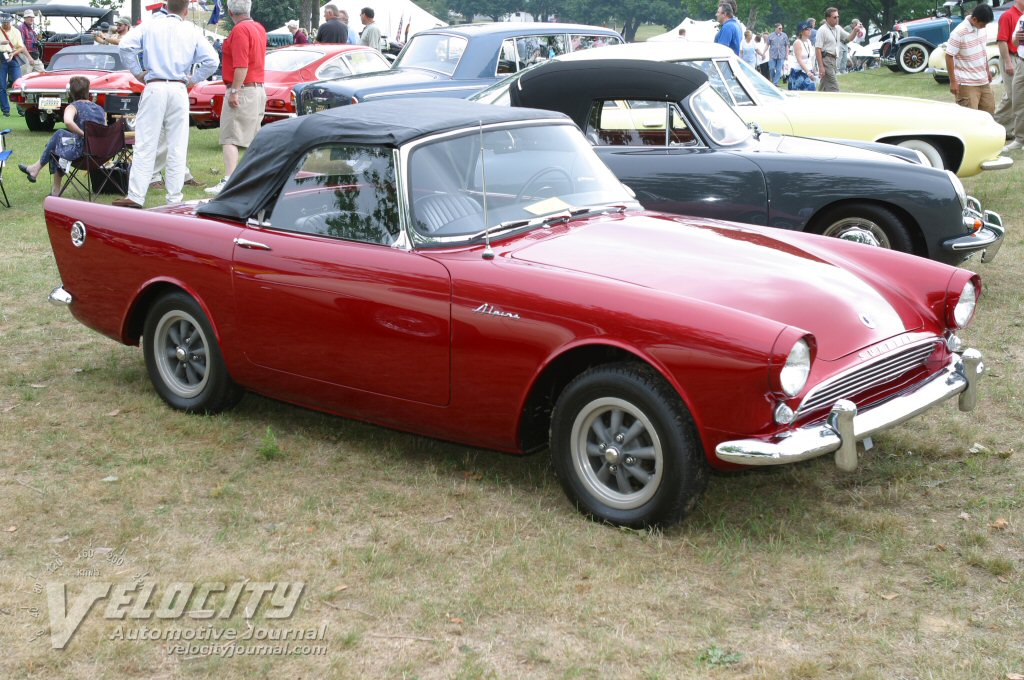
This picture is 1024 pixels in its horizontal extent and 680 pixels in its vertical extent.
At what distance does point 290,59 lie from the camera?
53.5ft

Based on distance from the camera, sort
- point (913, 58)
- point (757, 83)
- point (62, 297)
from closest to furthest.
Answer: point (62, 297), point (757, 83), point (913, 58)

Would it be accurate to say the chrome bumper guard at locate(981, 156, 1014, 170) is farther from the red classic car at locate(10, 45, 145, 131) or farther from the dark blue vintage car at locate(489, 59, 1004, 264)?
the red classic car at locate(10, 45, 145, 131)

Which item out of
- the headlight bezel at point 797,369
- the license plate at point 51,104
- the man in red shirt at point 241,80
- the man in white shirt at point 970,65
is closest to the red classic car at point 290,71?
the license plate at point 51,104

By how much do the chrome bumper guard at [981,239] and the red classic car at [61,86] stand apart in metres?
12.6

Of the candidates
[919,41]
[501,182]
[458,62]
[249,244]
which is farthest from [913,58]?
[249,244]

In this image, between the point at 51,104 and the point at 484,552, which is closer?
the point at 484,552

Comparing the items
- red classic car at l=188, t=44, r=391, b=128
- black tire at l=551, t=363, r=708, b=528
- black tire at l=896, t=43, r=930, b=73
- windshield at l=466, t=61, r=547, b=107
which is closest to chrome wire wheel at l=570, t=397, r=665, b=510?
black tire at l=551, t=363, r=708, b=528

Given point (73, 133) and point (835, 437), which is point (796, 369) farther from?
point (73, 133)

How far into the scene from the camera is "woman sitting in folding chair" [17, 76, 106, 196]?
11.4 meters

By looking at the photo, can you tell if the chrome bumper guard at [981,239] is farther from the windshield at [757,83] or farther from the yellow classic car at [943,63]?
the yellow classic car at [943,63]

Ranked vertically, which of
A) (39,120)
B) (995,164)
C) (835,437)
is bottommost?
(39,120)

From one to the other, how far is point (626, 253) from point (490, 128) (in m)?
0.95

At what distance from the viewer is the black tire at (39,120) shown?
17928 millimetres

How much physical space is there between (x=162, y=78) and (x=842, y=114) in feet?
19.6
